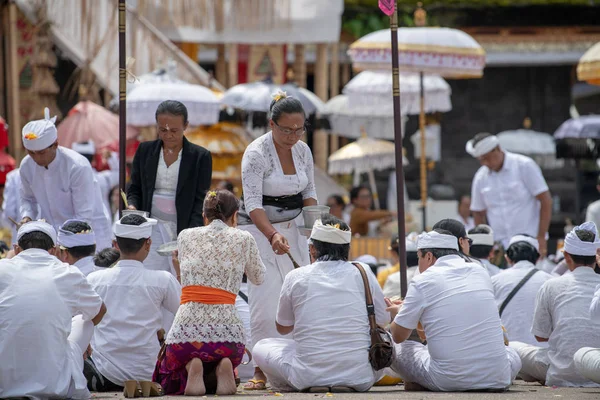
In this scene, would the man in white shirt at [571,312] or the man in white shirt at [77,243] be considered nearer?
the man in white shirt at [571,312]

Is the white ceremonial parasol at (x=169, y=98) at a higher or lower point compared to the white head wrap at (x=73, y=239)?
higher

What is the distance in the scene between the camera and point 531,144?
2152 cm

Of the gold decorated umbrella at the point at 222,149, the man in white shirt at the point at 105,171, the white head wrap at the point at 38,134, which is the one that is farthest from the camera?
the gold decorated umbrella at the point at 222,149

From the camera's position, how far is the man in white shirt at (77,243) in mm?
8289

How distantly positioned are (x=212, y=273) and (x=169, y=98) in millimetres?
8574

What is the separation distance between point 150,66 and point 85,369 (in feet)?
34.5

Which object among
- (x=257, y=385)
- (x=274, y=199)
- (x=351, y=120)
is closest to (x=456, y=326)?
(x=257, y=385)

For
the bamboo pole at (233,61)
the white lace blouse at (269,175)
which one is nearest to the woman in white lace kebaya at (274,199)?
the white lace blouse at (269,175)

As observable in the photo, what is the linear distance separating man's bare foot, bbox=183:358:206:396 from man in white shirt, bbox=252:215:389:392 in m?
0.58

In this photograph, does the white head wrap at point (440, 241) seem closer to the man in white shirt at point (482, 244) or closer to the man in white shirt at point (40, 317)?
the man in white shirt at point (40, 317)

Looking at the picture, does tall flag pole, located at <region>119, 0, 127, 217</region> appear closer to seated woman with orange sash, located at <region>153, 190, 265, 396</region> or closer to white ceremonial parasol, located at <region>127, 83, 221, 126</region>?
seated woman with orange sash, located at <region>153, 190, 265, 396</region>

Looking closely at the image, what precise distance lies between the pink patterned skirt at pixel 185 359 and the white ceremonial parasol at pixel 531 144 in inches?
584

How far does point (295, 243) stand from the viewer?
814 centimetres

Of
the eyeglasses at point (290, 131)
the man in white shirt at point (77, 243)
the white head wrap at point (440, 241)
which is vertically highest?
the eyeglasses at point (290, 131)
